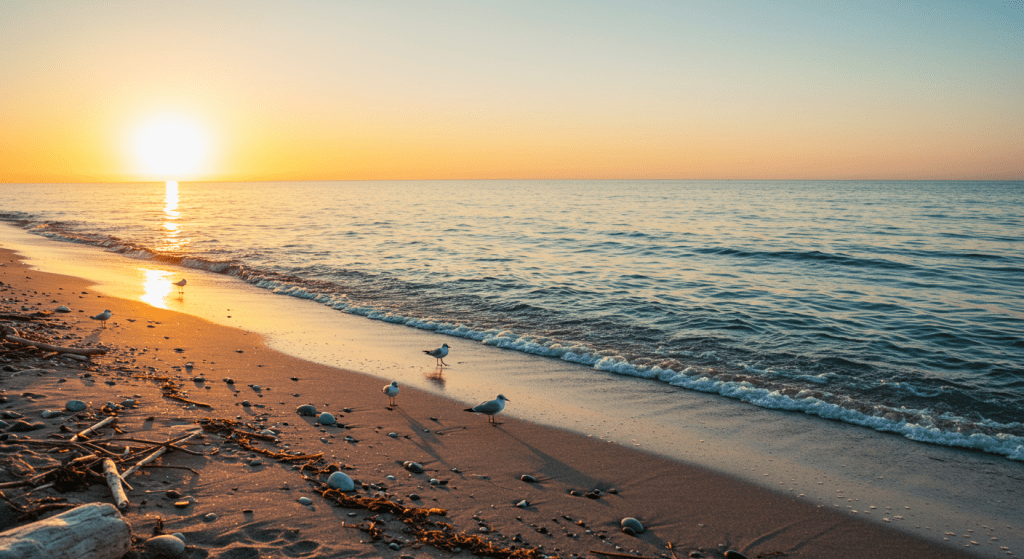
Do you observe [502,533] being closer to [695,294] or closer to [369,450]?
[369,450]

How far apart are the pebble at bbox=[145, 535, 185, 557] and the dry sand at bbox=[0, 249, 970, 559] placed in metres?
0.07

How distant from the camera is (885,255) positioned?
973 inches

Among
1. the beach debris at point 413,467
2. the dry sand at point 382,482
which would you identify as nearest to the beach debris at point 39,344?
the dry sand at point 382,482

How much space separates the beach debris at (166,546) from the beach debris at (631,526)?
12.3 feet

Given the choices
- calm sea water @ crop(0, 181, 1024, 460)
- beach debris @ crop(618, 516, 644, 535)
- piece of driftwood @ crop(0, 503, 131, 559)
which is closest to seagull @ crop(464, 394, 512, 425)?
beach debris @ crop(618, 516, 644, 535)

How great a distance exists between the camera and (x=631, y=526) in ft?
16.9

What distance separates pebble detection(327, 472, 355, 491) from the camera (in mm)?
5215

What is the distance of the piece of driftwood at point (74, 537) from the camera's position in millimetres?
3131

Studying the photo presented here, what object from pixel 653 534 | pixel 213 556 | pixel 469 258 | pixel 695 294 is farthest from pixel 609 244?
pixel 213 556

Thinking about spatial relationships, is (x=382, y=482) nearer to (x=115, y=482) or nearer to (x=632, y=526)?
(x=115, y=482)

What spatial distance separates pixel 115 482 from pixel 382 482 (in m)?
2.27

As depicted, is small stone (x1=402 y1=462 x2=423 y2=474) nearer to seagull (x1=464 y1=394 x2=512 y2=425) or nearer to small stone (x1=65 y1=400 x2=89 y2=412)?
seagull (x1=464 y1=394 x2=512 y2=425)

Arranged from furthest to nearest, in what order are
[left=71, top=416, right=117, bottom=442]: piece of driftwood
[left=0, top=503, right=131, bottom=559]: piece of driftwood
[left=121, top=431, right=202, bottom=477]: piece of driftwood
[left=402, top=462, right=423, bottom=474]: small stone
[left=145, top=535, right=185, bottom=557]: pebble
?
[left=402, top=462, right=423, bottom=474]: small stone, [left=71, top=416, right=117, bottom=442]: piece of driftwood, [left=121, top=431, right=202, bottom=477]: piece of driftwood, [left=145, top=535, right=185, bottom=557]: pebble, [left=0, top=503, right=131, bottom=559]: piece of driftwood

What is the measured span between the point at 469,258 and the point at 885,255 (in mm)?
19171
